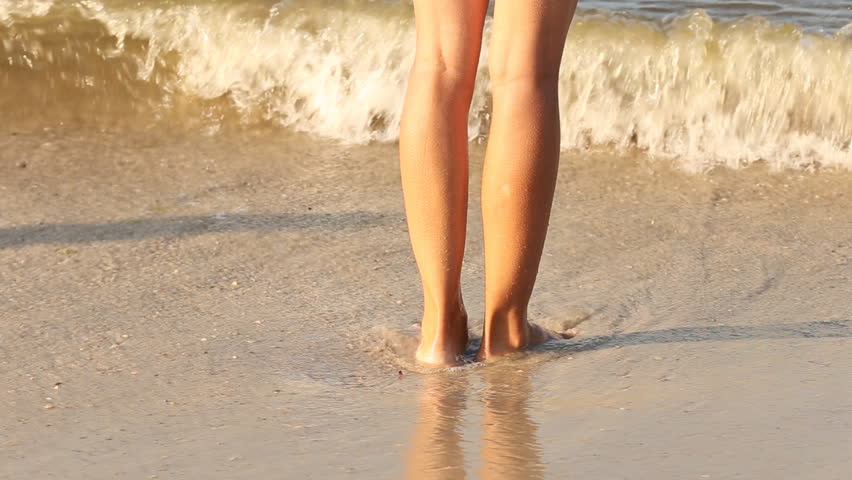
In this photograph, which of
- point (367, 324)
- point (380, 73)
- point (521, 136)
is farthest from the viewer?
point (380, 73)

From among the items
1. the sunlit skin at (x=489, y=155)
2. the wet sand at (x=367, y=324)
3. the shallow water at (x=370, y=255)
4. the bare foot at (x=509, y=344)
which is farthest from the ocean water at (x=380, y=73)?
the sunlit skin at (x=489, y=155)

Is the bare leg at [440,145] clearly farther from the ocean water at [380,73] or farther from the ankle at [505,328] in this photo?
the ocean water at [380,73]

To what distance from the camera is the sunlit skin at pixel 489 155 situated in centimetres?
201

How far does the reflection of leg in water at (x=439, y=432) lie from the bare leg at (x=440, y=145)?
133mm

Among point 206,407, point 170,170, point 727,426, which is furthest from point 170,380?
point 170,170

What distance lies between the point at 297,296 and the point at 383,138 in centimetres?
154

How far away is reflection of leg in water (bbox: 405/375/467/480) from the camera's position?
164cm

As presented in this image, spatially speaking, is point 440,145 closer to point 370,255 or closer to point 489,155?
point 489,155

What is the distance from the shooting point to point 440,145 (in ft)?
6.84

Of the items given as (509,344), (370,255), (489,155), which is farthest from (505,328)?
(370,255)

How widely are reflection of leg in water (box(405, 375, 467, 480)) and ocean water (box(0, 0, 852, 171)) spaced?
196 centimetres

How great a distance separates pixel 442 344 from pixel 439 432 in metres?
0.39

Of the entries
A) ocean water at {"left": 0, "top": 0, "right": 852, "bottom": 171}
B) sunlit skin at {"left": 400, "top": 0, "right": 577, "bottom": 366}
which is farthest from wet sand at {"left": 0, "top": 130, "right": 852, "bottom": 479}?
ocean water at {"left": 0, "top": 0, "right": 852, "bottom": 171}

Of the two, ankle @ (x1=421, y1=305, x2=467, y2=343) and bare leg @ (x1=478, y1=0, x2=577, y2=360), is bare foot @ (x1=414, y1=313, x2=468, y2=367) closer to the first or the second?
ankle @ (x1=421, y1=305, x2=467, y2=343)
